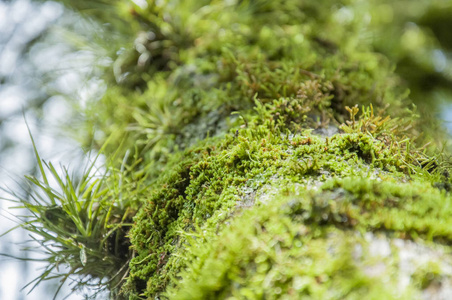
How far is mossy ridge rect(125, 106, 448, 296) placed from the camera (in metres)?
1.05

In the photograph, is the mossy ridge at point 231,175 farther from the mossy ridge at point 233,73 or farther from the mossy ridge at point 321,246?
the mossy ridge at point 233,73

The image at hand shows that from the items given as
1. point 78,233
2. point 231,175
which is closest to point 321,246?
point 231,175

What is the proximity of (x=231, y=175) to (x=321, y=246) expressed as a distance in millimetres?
503

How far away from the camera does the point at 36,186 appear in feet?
4.57

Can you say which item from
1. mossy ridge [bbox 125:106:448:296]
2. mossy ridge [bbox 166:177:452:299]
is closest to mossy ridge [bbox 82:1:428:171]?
mossy ridge [bbox 125:106:448:296]

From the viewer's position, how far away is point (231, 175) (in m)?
1.15

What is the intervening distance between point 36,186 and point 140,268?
65 cm

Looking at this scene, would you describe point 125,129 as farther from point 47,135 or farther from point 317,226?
point 317,226

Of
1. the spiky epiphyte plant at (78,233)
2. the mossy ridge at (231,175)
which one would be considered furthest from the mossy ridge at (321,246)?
the spiky epiphyte plant at (78,233)

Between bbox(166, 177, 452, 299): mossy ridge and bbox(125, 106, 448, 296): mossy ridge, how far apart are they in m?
0.15

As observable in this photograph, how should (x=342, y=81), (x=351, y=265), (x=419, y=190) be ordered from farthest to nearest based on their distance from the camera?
(x=342, y=81), (x=419, y=190), (x=351, y=265)

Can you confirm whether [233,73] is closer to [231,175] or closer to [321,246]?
[231,175]

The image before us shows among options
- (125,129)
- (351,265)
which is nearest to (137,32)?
(125,129)

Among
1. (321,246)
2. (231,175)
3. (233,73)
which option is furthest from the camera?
(233,73)
